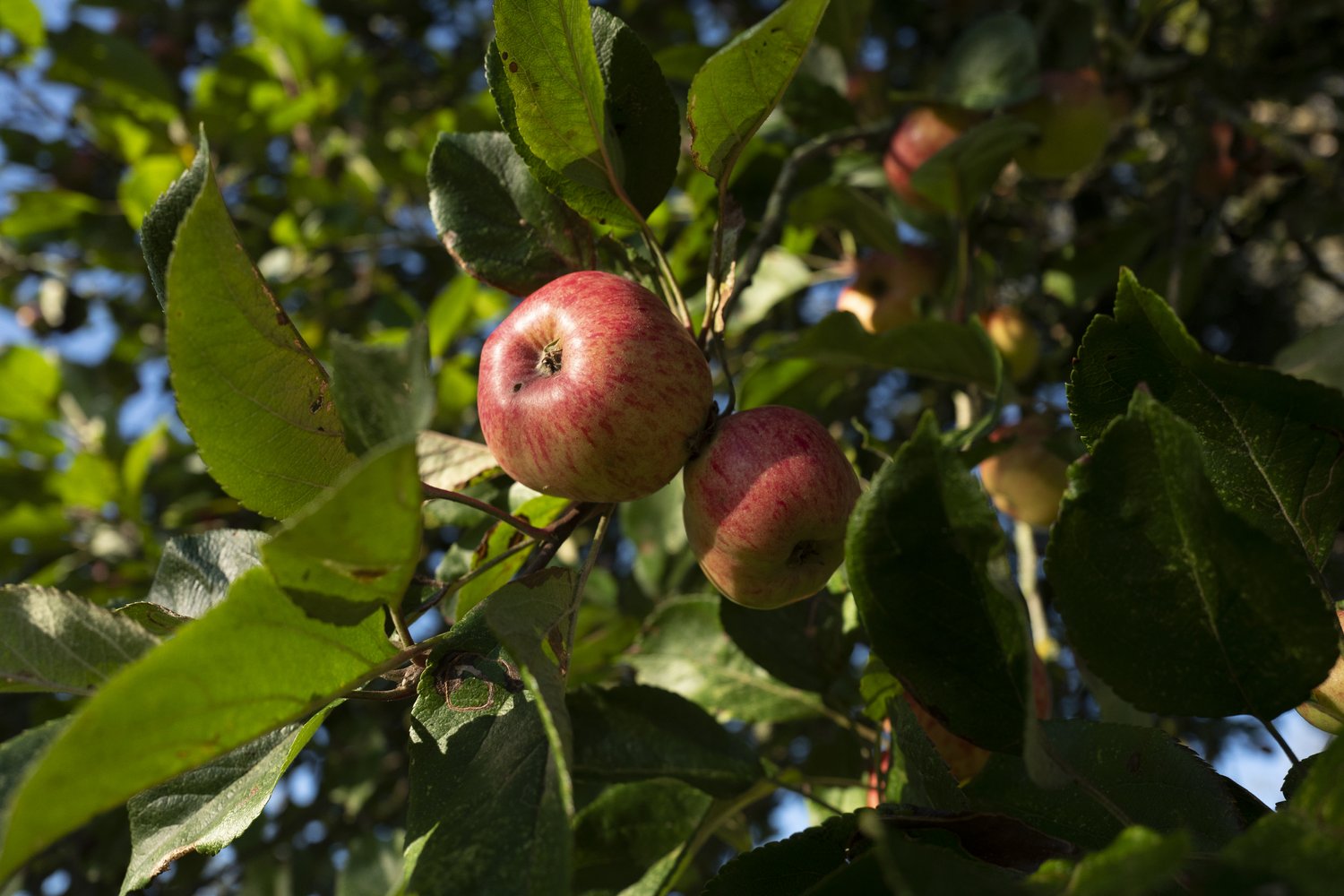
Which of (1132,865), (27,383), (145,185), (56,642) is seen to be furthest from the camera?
(27,383)

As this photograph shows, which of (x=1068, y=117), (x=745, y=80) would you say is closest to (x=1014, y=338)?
(x=1068, y=117)

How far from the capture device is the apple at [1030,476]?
1567 millimetres

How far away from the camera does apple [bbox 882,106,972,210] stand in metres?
1.65

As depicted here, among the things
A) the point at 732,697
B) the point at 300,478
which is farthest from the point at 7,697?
the point at 300,478

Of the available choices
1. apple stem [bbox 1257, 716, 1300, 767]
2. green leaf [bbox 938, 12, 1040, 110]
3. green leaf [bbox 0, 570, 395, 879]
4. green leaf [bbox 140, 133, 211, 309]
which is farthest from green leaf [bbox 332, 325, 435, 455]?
green leaf [bbox 938, 12, 1040, 110]

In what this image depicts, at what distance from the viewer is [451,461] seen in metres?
1.11

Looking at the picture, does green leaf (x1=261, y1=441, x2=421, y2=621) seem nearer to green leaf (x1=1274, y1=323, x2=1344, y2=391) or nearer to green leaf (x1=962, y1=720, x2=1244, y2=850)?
green leaf (x1=962, y1=720, x2=1244, y2=850)

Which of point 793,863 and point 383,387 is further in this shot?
point 793,863

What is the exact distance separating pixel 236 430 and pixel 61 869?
2291 millimetres

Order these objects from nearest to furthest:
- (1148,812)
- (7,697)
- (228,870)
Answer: (1148,812) < (228,870) < (7,697)

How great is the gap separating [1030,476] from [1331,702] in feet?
2.71

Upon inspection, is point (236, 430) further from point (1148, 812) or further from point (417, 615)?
point (1148, 812)

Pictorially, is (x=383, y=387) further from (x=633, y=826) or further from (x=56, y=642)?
(x=633, y=826)

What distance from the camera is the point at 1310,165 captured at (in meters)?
1.73
